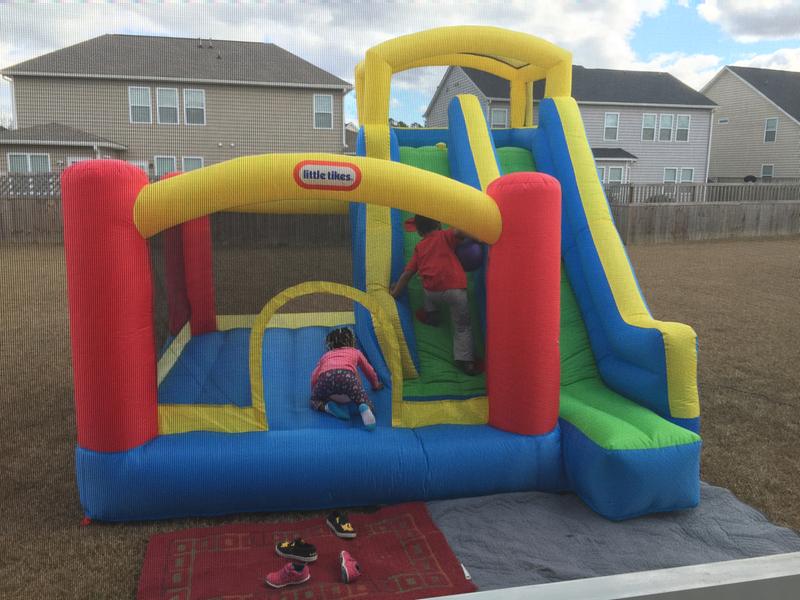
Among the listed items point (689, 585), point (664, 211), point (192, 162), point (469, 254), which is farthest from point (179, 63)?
→ point (689, 585)

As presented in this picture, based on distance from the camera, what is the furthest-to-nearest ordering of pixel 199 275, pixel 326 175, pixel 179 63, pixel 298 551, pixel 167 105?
pixel 179 63
pixel 167 105
pixel 199 275
pixel 326 175
pixel 298 551

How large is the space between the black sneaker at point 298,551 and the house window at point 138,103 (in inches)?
600

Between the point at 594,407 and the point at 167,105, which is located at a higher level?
the point at 167,105

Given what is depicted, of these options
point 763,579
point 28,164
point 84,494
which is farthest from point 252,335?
point 28,164

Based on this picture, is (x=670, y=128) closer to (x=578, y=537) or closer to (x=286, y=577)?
(x=578, y=537)

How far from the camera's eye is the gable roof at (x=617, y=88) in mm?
19953

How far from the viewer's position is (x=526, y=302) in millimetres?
3119

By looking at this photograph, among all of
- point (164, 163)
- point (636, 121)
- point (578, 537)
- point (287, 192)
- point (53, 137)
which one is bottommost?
point (578, 537)

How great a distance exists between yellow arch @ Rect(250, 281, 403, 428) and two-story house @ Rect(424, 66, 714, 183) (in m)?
17.5

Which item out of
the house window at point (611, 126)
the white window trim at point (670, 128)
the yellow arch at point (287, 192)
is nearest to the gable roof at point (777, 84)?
the white window trim at point (670, 128)

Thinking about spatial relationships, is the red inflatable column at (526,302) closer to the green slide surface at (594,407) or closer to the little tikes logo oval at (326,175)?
the green slide surface at (594,407)

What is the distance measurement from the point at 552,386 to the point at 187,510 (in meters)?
1.86

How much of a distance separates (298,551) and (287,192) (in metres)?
1.57

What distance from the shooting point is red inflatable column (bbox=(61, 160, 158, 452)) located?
283 centimetres
